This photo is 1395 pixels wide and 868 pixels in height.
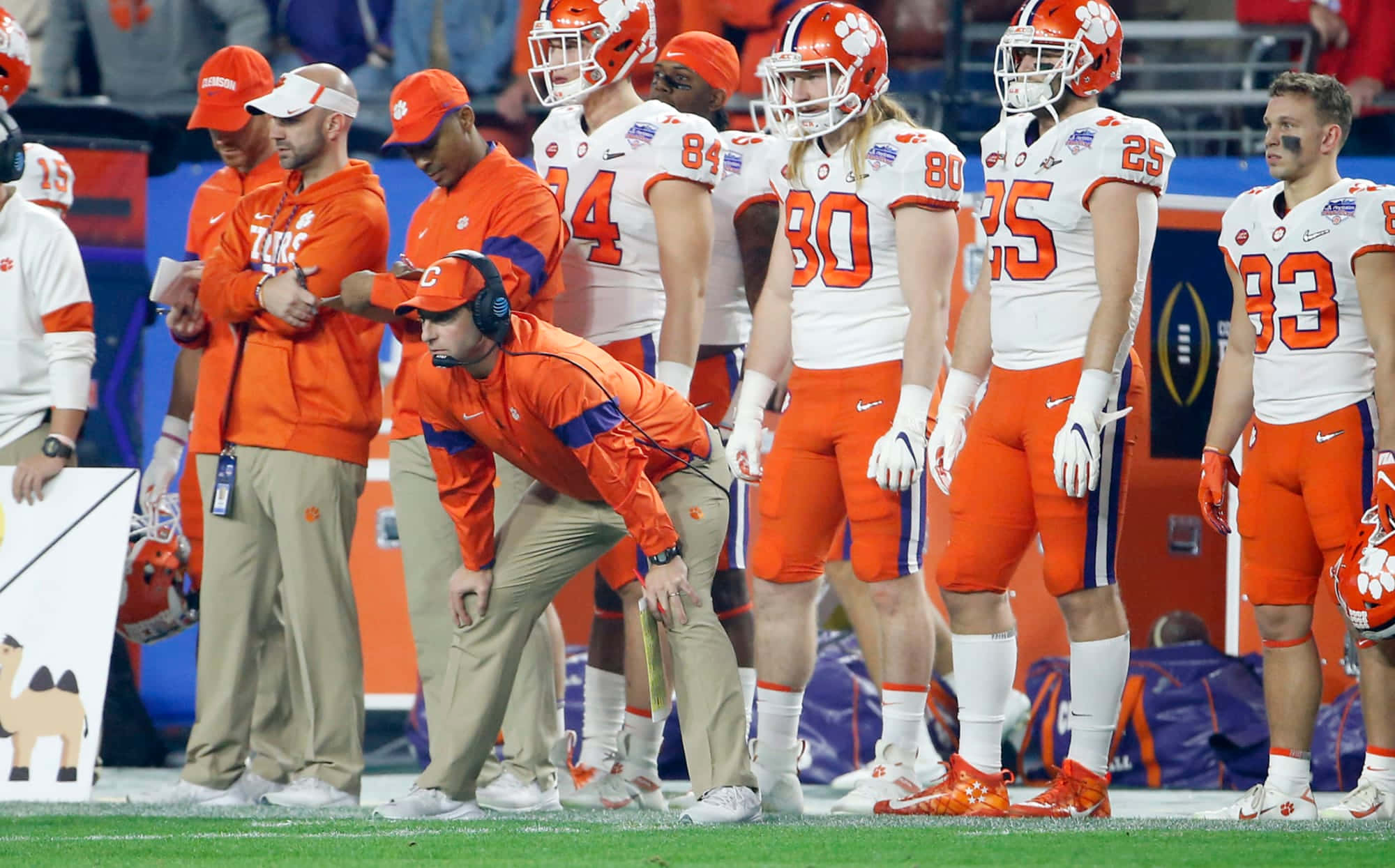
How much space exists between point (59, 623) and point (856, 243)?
238cm

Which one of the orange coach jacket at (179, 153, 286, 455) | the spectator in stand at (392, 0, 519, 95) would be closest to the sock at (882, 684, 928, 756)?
the orange coach jacket at (179, 153, 286, 455)

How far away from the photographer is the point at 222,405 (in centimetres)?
512

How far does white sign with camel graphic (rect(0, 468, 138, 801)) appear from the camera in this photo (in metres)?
5.02

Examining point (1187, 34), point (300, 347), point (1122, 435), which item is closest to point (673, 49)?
point (300, 347)

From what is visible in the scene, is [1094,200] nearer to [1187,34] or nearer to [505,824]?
[505,824]

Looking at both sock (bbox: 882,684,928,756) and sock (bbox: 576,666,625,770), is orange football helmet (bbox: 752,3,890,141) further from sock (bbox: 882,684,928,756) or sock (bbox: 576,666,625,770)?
sock (bbox: 576,666,625,770)

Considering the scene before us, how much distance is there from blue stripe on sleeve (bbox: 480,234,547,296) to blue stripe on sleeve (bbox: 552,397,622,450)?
689 mm

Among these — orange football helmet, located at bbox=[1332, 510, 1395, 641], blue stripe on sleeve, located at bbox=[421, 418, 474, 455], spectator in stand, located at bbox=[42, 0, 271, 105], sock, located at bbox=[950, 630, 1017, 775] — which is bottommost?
sock, located at bbox=[950, 630, 1017, 775]

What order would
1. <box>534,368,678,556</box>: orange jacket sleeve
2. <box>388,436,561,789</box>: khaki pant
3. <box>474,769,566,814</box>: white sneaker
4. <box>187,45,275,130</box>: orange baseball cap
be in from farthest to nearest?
<box>187,45,275,130</box>: orange baseball cap < <box>388,436,561,789</box>: khaki pant < <box>474,769,566,814</box>: white sneaker < <box>534,368,678,556</box>: orange jacket sleeve

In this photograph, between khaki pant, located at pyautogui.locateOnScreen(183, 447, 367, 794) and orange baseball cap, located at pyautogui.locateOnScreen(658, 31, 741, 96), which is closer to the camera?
khaki pant, located at pyautogui.locateOnScreen(183, 447, 367, 794)

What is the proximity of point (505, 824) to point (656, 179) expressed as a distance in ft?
5.87

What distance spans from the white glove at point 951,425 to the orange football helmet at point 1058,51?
0.70m

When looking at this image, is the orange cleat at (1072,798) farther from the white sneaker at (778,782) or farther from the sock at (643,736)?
the sock at (643,736)

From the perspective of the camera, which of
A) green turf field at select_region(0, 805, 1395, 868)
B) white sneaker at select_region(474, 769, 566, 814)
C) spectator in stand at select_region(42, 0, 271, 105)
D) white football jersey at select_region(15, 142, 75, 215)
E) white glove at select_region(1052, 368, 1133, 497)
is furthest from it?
spectator in stand at select_region(42, 0, 271, 105)
